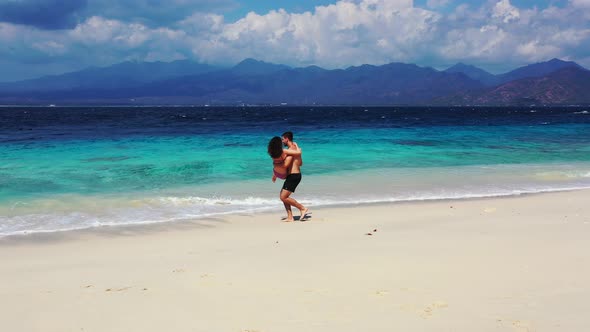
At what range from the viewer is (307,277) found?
246 inches

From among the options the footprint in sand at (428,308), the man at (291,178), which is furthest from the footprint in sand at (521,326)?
the man at (291,178)

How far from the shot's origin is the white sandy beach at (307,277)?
5.03m

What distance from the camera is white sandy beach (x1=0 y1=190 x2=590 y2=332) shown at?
5027mm

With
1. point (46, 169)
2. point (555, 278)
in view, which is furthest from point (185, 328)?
point (46, 169)

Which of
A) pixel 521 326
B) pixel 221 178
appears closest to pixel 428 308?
pixel 521 326

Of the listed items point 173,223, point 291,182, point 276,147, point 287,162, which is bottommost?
point 173,223

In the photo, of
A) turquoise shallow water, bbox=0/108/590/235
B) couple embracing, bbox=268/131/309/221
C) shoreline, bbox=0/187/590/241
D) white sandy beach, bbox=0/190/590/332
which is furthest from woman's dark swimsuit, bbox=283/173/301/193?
turquoise shallow water, bbox=0/108/590/235

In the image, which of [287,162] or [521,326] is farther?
[287,162]

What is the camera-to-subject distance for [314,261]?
274 inches

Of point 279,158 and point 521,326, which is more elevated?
point 279,158

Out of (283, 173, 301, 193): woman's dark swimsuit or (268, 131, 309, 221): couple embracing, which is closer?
(268, 131, 309, 221): couple embracing

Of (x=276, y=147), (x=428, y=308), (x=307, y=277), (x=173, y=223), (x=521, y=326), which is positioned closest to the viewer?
(x=521, y=326)

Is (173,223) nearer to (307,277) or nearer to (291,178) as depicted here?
(291,178)

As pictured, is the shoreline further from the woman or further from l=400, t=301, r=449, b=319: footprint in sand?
l=400, t=301, r=449, b=319: footprint in sand
